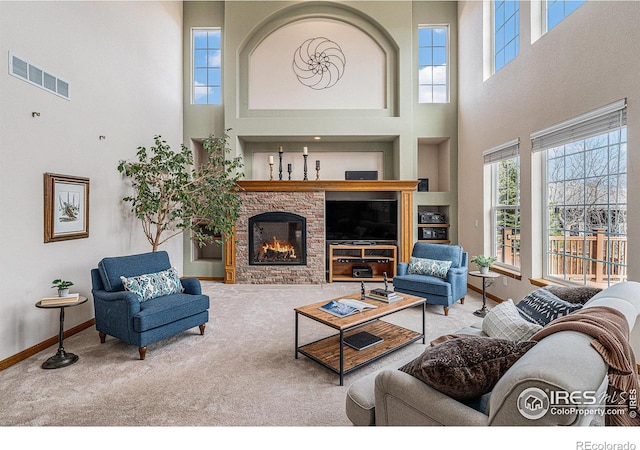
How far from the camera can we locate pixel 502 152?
171 inches

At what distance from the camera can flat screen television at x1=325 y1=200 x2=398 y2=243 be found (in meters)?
5.71

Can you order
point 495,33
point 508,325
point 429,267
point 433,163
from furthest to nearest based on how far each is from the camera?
point 433,163 < point 495,33 < point 429,267 < point 508,325

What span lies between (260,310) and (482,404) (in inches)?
126

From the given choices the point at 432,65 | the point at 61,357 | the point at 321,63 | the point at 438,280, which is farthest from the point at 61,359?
the point at 432,65

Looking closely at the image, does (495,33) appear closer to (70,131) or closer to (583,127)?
(583,127)

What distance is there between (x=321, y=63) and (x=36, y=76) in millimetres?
4326

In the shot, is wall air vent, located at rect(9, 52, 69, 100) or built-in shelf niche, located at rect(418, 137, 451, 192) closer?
wall air vent, located at rect(9, 52, 69, 100)

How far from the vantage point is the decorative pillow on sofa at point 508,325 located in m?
1.86

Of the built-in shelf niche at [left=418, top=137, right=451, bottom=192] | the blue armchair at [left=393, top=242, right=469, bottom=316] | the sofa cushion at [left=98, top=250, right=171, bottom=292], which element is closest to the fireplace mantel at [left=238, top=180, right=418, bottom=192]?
the built-in shelf niche at [left=418, top=137, right=451, bottom=192]

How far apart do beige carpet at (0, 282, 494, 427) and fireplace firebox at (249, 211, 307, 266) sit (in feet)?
7.08

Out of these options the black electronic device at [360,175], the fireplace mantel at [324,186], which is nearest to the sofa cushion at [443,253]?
the fireplace mantel at [324,186]

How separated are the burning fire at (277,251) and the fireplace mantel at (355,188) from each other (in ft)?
1.85

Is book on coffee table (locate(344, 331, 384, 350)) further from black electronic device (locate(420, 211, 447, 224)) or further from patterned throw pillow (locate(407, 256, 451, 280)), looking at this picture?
black electronic device (locate(420, 211, 447, 224))
